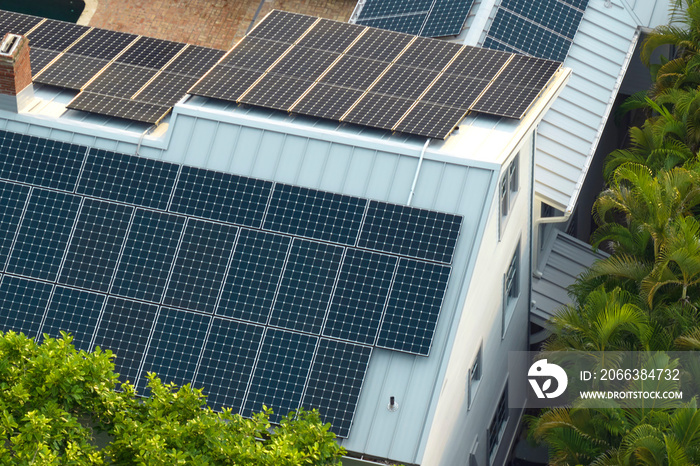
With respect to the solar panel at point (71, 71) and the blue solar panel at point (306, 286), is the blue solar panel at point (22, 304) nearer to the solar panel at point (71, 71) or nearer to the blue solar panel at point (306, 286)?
the blue solar panel at point (306, 286)

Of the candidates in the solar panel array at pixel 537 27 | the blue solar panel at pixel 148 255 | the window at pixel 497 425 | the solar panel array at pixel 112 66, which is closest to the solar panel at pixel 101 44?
the solar panel array at pixel 112 66

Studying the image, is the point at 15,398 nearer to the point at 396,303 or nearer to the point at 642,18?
the point at 396,303

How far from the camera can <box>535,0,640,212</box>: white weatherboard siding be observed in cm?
3216

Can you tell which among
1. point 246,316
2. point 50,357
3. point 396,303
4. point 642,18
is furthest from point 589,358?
point 642,18

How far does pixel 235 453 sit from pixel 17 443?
3.76 m

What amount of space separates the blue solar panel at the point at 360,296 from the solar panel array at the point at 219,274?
3cm

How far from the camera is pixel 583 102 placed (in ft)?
115

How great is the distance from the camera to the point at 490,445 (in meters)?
31.1

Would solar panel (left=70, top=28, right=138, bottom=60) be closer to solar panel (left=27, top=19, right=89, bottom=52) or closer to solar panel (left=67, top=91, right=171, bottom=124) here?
solar panel (left=27, top=19, right=89, bottom=52)

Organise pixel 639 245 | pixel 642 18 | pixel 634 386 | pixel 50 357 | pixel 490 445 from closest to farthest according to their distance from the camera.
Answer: pixel 50 357 → pixel 634 386 → pixel 639 245 → pixel 490 445 → pixel 642 18

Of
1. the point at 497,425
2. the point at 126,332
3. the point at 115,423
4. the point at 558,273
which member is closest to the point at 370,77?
the point at 126,332

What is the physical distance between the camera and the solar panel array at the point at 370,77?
26891 millimetres

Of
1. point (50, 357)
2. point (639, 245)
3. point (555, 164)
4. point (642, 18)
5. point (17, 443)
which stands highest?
point (642, 18)

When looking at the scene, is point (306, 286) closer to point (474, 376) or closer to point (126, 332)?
point (126, 332)
